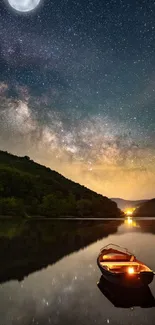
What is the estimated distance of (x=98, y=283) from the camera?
2311cm

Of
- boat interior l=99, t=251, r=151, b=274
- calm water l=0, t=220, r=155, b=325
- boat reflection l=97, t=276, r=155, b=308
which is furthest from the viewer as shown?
boat interior l=99, t=251, r=151, b=274

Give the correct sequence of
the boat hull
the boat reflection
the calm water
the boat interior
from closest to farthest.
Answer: the calm water < the boat reflection < the boat hull < the boat interior

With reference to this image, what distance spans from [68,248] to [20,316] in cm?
2683

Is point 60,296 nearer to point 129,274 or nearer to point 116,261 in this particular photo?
point 129,274

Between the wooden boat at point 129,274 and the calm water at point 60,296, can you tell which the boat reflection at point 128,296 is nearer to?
the calm water at point 60,296

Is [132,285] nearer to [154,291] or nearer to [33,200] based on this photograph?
[154,291]

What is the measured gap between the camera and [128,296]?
19.2 m

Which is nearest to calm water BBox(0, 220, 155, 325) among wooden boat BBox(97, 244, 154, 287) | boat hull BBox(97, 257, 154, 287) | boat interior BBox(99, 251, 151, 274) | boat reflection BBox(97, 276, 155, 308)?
boat reflection BBox(97, 276, 155, 308)

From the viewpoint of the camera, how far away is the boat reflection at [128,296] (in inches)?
695

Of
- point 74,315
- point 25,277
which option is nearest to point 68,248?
point 25,277

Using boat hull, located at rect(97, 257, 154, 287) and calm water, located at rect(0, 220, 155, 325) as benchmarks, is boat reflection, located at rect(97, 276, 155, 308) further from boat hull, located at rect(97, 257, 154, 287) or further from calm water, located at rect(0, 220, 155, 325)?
boat hull, located at rect(97, 257, 154, 287)

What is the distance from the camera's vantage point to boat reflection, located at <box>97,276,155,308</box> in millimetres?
17641

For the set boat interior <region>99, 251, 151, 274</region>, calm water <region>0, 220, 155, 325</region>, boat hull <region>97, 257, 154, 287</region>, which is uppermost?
boat interior <region>99, 251, 151, 274</region>

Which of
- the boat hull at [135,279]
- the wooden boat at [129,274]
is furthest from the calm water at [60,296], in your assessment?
the wooden boat at [129,274]
